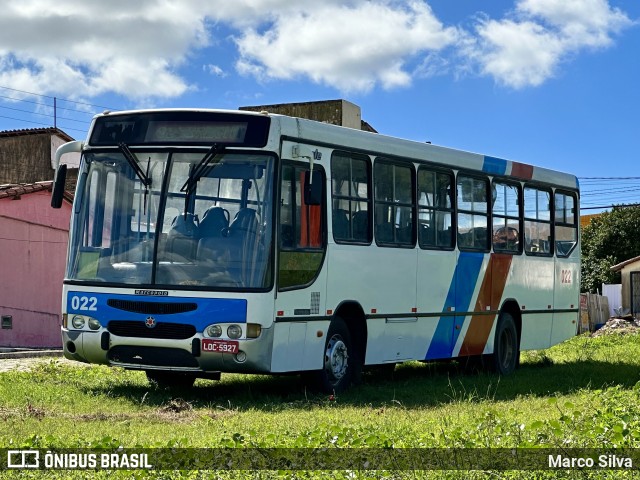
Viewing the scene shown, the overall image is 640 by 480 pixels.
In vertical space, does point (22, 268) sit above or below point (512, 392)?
above

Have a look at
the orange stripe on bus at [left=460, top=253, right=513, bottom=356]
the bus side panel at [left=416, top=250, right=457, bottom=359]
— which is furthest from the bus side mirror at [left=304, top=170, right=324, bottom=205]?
the orange stripe on bus at [left=460, top=253, right=513, bottom=356]

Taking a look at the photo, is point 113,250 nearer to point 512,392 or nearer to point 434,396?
point 434,396

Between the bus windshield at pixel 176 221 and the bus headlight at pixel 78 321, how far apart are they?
44 cm

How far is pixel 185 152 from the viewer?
13398 mm

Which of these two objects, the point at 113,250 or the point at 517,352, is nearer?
the point at 113,250

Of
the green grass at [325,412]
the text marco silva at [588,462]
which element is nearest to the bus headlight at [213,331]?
the green grass at [325,412]

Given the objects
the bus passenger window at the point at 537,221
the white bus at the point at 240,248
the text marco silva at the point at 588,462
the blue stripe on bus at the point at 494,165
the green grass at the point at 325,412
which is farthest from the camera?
the bus passenger window at the point at 537,221

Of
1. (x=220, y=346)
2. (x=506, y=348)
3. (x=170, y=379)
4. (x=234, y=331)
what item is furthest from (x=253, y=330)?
(x=506, y=348)

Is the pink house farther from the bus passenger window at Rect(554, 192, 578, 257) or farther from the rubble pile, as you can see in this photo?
the rubble pile

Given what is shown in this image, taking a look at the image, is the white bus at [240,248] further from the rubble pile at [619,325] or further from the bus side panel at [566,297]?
the rubble pile at [619,325]

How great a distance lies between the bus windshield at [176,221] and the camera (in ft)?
42.5

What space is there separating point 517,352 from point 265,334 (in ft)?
24.4

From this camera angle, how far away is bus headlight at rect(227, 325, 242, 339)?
1285cm

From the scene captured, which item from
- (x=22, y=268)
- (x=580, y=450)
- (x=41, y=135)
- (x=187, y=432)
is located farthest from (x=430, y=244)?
(x=41, y=135)
